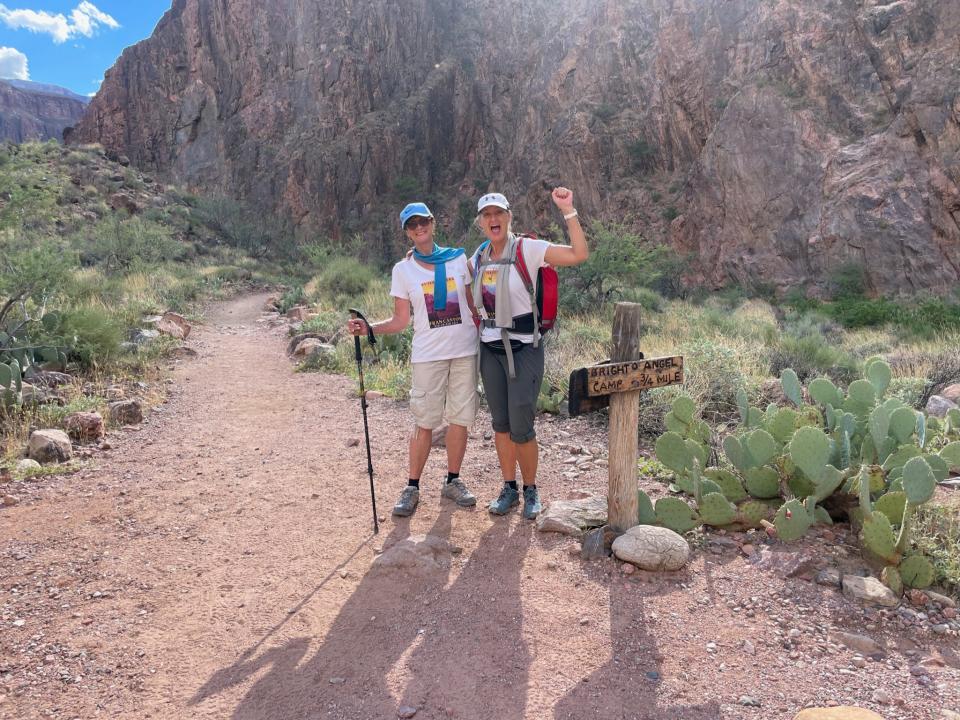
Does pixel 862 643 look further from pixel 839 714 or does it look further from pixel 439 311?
pixel 439 311

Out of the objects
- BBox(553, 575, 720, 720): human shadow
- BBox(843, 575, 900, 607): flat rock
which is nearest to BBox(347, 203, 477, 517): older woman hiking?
BBox(553, 575, 720, 720): human shadow

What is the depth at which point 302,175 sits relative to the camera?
1469 inches

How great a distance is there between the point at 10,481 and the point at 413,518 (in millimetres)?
3157

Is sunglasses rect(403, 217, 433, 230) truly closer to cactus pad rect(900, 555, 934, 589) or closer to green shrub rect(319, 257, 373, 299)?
cactus pad rect(900, 555, 934, 589)

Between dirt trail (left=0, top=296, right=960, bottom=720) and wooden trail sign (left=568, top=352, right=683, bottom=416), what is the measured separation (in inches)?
36.2

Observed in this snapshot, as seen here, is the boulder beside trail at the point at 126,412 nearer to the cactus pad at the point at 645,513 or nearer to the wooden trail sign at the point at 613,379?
the wooden trail sign at the point at 613,379

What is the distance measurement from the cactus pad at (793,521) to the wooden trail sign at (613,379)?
2.97ft

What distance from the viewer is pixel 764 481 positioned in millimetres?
3701

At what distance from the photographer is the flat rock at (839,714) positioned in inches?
80.1

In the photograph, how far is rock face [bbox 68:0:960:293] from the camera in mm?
17266

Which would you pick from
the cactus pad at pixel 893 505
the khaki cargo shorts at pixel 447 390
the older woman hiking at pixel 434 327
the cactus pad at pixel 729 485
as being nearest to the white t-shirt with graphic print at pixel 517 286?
the older woman hiking at pixel 434 327

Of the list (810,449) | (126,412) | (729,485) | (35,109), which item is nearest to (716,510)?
(729,485)

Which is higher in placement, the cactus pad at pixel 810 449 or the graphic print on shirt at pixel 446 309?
the graphic print on shirt at pixel 446 309

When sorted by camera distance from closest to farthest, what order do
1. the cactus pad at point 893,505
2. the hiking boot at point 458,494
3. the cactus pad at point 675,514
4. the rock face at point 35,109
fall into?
the cactus pad at point 893,505 → the cactus pad at point 675,514 → the hiking boot at point 458,494 → the rock face at point 35,109
